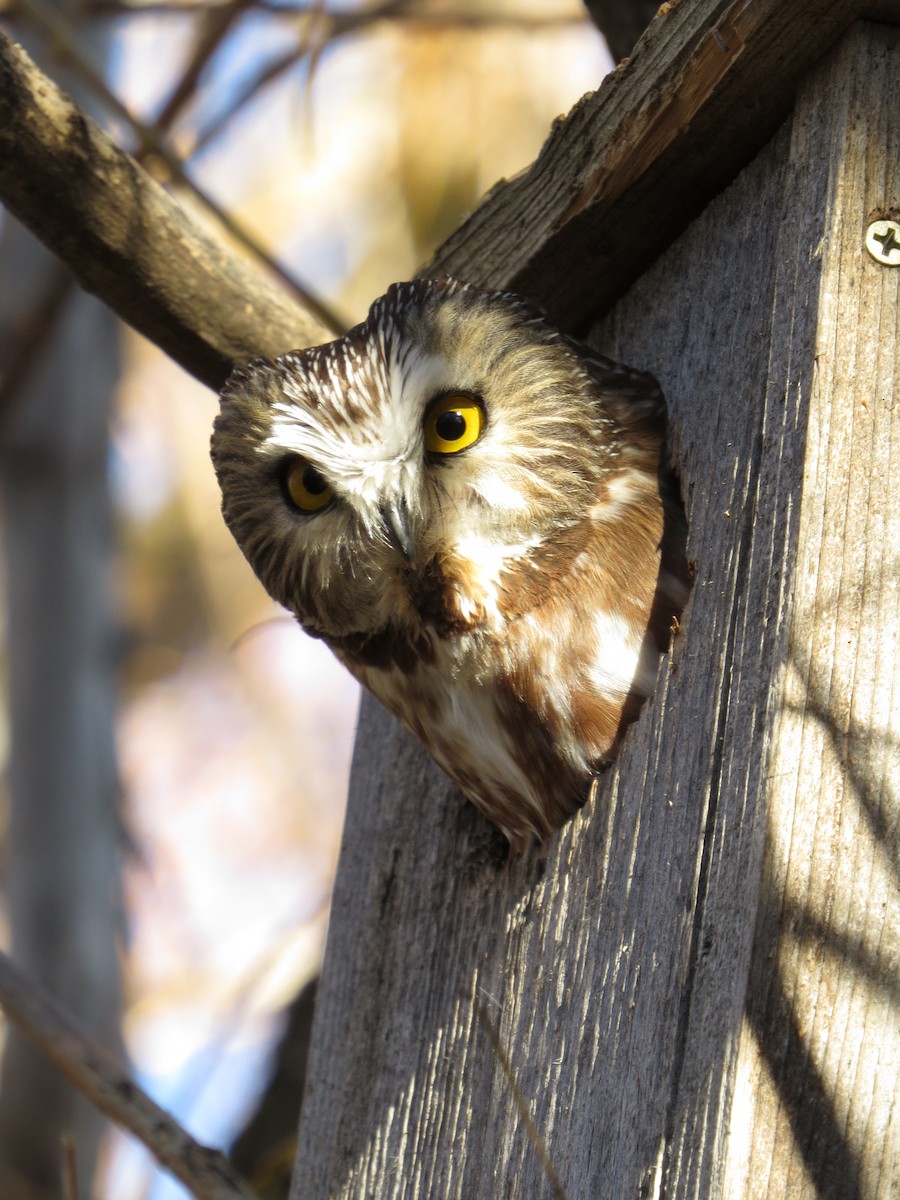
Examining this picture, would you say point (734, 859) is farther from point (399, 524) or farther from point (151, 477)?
point (151, 477)

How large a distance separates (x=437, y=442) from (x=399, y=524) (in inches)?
6.1

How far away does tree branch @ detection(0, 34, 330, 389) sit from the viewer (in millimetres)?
2168

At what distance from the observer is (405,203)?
236 inches

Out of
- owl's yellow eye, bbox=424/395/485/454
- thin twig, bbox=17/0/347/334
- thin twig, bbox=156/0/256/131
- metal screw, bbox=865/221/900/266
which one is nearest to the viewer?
metal screw, bbox=865/221/900/266

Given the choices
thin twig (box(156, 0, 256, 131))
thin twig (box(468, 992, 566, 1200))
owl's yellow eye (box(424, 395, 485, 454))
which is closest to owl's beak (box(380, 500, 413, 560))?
owl's yellow eye (box(424, 395, 485, 454))

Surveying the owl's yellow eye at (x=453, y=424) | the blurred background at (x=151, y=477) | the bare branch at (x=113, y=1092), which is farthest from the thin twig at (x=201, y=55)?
the bare branch at (x=113, y=1092)

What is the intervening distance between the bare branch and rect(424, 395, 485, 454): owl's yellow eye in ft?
3.56

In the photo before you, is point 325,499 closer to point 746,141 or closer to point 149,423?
point 746,141

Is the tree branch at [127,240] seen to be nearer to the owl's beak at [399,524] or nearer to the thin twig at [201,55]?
the owl's beak at [399,524]

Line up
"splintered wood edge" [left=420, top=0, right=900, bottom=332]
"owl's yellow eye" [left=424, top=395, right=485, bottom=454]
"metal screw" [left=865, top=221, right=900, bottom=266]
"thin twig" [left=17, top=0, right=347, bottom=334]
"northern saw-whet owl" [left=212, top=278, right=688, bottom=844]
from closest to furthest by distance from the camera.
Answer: "metal screw" [left=865, top=221, right=900, bottom=266] → "splintered wood edge" [left=420, top=0, right=900, bottom=332] → "northern saw-whet owl" [left=212, top=278, right=688, bottom=844] → "owl's yellow eye" [left=424, top=395, right=485, bottom=454] → "thin twig" [left=17, top=0, right=347, bottom=334]

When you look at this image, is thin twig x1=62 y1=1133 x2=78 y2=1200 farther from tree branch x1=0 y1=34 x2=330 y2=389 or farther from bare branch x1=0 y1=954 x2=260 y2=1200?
tree branch x1=0 y1=34 x2=330 y2=389

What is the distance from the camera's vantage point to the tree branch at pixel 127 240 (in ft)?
7.11

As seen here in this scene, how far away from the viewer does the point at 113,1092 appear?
7.38 ft

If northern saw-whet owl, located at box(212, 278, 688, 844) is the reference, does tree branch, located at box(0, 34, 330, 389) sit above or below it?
above
